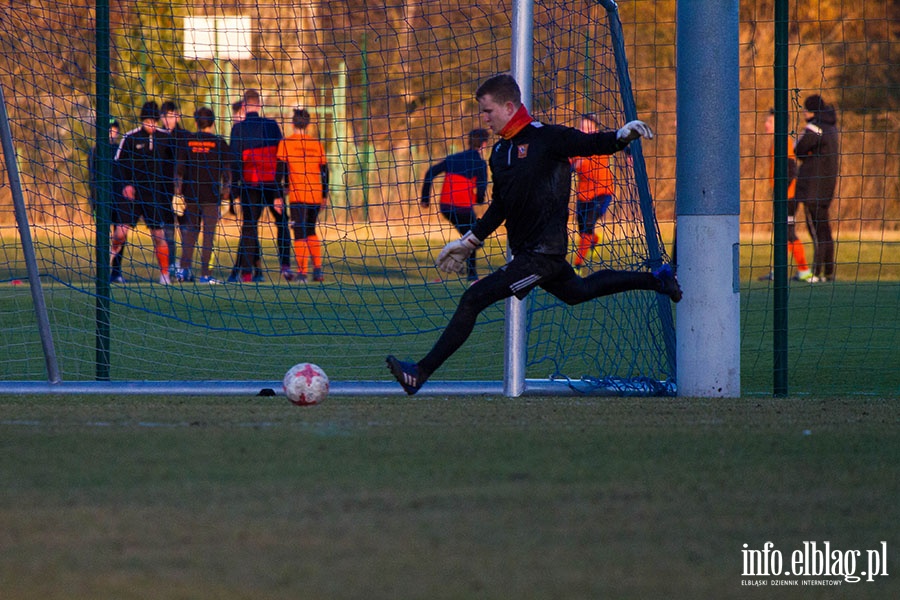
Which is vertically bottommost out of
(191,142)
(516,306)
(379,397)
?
(379,397)

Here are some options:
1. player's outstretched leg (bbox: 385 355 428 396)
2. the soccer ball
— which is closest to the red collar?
player's outstretched leg (bbox: 385 355 428 396)

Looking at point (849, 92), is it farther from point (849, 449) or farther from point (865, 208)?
point (849, 449)

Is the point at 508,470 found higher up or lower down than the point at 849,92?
lower down

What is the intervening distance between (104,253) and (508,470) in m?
3.94

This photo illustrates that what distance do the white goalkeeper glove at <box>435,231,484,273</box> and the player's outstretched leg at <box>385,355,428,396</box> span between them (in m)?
0.60

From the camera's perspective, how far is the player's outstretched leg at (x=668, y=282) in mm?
6469

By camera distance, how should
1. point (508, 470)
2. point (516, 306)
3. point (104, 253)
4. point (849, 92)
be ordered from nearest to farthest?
point (508, 470)
point (516, 306)
point (104, 253)
point (849, 92)

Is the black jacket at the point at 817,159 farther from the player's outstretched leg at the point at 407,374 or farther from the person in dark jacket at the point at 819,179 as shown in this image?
the player's outstretched leg at the point at 407,374

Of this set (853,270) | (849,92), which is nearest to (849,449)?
(853,270)

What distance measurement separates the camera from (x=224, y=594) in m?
2.91

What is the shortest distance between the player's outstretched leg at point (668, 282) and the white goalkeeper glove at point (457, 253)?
96 cm

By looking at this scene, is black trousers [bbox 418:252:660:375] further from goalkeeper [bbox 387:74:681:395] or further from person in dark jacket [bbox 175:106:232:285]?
person in dark jacket [bbox 175:106:232:285]

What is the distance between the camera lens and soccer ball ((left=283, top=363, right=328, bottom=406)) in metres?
6.00

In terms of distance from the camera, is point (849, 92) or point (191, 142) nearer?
point (191, 142)
